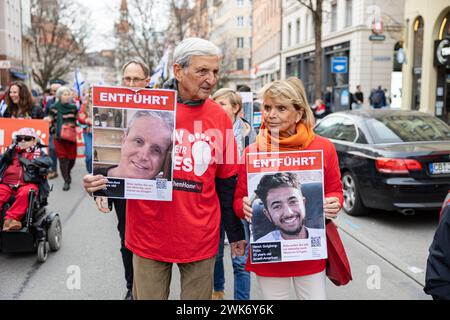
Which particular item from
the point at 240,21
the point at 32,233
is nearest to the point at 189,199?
the point at 32,233

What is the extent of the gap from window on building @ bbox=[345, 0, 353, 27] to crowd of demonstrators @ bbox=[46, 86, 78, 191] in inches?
948

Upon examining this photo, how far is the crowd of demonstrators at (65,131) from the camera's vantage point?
32.6 feet

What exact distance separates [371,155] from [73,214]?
15.1 feet

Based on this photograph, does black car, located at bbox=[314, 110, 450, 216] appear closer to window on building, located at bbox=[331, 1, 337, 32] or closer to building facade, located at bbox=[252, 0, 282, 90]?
window on building, located at bbox=[331, 1, 337, 32]

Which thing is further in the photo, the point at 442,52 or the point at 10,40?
the point at 10,40

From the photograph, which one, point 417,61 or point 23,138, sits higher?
point 417,61

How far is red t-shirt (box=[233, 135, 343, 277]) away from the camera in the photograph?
270 centimetres

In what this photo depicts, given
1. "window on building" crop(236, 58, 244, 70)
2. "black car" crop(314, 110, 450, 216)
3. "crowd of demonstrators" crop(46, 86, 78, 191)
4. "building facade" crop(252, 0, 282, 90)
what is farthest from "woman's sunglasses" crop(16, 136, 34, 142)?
"window on building" crop(236, 58, 244, 70)

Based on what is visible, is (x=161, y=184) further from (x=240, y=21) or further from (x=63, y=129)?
(x=240, y=21)

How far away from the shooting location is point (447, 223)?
2.20 meters

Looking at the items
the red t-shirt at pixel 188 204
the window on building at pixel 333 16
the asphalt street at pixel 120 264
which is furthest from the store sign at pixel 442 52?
the red t-shirt at pixel 188 204

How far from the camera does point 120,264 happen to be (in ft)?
17.5

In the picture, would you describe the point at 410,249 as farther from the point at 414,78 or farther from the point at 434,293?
the point at 414,78

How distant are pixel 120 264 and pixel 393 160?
12.5ft
